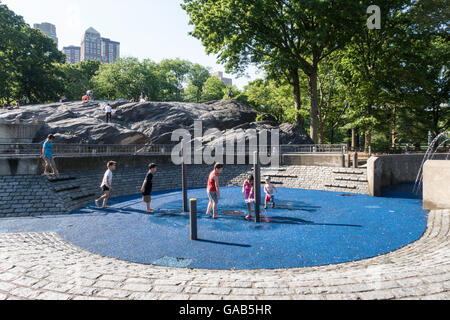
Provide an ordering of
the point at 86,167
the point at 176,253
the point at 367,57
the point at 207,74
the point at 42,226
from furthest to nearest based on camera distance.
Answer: the point at 207,74 < the point at 367,57 < the point at 86,167 < the point at 42,226 < the point at 176,253

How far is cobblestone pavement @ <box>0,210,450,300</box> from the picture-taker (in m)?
4.08

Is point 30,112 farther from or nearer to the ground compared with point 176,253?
farther from the ground

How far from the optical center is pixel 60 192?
13.5m

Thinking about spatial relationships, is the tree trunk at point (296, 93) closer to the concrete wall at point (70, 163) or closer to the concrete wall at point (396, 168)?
the concrete wall at point (396, 168)

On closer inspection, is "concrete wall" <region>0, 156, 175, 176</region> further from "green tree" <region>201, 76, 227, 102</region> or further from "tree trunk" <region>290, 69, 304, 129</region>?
"green tree" <region>201, 76, 227, 102</region>

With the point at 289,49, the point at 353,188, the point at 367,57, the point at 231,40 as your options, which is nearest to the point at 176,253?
the point at 353,188

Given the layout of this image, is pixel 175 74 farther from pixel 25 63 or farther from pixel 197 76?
pixel 25 63

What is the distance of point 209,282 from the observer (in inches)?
187

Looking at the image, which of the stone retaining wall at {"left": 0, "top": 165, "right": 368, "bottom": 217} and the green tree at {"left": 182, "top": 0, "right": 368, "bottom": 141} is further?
the green tree at {"left": 182, "top": 0, "right": 368, "bottom": 141}

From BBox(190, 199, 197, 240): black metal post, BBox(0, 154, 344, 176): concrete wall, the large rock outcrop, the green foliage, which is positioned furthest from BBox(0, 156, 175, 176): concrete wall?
the green foliage

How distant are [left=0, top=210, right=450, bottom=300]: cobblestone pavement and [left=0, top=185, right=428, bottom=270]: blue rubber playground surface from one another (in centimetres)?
86
